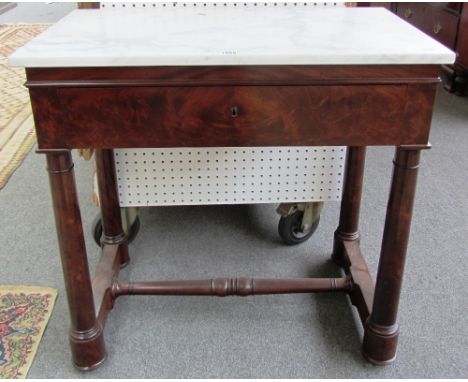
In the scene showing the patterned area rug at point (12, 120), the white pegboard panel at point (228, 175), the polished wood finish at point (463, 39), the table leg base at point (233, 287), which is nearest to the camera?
the table leg base at point (233, 287)

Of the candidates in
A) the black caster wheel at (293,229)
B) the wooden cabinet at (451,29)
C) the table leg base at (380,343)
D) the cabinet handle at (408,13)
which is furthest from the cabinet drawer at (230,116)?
the cabinet handle at (408,13)

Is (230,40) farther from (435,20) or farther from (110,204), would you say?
(435,20)

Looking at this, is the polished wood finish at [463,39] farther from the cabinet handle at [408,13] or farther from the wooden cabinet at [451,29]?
the cabinet handle at [408,13]

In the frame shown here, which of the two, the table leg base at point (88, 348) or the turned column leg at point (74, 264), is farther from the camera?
the table leg base at point (88, 348)

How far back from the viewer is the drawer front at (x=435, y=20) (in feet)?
10.4

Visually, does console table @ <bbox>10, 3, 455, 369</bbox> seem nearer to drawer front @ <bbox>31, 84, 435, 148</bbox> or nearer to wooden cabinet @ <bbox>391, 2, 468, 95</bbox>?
drawer front @ <bbox>31, 84, 435, 148</bbox>

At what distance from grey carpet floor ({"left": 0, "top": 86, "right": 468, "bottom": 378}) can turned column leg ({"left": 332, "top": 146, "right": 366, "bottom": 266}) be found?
0.23ft

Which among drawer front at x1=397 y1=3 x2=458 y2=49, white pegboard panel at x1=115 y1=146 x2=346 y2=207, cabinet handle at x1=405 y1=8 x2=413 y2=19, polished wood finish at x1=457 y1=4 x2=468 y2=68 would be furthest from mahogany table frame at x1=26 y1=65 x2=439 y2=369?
cabinet handle at x1=405 y1=8 x2=413 y2=19

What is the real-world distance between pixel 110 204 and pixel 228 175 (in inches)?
14.4

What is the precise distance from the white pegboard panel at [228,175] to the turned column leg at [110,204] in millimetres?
72

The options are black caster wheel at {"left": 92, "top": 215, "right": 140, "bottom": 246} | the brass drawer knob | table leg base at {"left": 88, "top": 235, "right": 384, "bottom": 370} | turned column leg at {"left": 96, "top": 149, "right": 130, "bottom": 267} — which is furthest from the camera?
the brass drawer knob

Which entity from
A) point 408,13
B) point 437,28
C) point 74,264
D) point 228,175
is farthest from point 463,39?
point 74,264

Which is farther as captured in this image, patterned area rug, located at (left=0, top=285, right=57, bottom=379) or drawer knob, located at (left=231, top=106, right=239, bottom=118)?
patterned area rug, located at (left=0, top=285, right=57, bottom=379)

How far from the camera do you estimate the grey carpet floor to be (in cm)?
136
